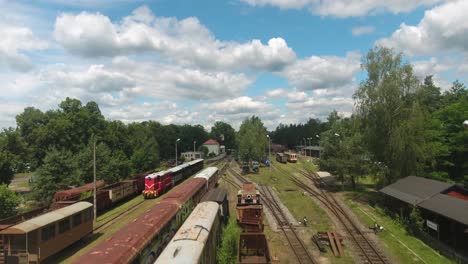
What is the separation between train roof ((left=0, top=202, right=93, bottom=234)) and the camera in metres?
19.2

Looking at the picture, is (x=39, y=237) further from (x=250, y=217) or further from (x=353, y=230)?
(x=353, y=230)

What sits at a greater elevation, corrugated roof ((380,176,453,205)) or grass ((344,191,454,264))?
corrugated roof ((380,176,453,205))

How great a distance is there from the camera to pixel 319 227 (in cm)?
2911

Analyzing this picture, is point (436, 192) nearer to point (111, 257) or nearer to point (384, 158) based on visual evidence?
point (384, 158)

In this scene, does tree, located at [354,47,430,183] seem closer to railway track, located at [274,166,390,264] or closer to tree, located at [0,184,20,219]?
railway track, located at [274,166,390,264]

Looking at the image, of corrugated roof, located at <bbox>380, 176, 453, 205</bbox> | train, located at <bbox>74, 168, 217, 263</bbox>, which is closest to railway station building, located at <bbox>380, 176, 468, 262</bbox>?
corrugated roof, located at <bbox>380, 176, 453, 205</bbox>

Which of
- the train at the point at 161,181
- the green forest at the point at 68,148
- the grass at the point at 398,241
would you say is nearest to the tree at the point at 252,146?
the train at the point at 161,181

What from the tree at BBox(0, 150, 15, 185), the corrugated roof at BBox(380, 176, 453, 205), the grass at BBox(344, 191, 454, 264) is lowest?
the grass at BBox(344, 191, 454, 264)

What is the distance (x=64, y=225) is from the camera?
890 inches

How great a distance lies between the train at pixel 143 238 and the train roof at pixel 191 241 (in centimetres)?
154

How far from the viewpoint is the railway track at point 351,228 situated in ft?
71.9

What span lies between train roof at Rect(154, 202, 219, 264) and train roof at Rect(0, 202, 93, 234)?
9485 millimetres

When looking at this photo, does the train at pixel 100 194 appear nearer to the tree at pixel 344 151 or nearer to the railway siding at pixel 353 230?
the railway siding at pixel 353 230

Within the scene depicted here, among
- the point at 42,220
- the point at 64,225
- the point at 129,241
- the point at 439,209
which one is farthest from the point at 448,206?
the point at 42,220
